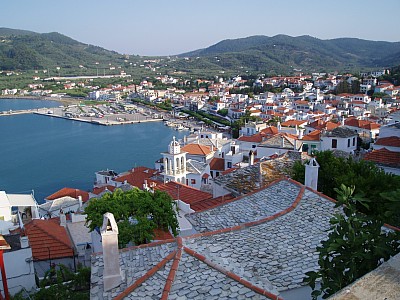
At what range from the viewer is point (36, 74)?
15162 cm

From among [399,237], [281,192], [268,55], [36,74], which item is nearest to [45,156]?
[281,192]

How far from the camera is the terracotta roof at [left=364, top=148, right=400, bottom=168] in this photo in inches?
595

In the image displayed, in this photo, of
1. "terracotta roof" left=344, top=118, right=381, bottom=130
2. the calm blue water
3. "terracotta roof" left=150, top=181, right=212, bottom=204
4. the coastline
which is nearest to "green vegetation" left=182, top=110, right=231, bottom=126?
"terracotta roof" left=344, top=118, right=381, bottom=130

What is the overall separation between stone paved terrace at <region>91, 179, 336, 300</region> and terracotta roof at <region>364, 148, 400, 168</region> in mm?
10361

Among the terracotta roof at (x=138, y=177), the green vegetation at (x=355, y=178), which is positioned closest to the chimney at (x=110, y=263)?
the green vegetation at (x=355, y=178)

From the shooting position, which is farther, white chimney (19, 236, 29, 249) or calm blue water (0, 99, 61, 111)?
calm blue water (0, 99, 61, 111)

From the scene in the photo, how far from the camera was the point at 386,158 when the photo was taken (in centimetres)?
1545

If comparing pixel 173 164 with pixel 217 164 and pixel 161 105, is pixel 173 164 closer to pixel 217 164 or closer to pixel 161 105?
pixel 217 164

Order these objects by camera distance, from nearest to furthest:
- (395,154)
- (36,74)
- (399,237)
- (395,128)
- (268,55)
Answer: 1. (399,237)
2. (395,154)
3. (395,128)
4. (36,74)
5. (268,55)

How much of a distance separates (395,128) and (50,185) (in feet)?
93.6

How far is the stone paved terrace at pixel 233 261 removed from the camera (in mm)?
4109

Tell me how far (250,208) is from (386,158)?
10914 mm

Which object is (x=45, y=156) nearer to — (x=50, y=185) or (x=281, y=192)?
(x=50, y=185)

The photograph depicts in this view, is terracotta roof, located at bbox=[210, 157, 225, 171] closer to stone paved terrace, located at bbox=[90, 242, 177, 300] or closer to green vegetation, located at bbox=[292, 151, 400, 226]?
green vegetation, located at bbox=[292, 151, 400, 226]
